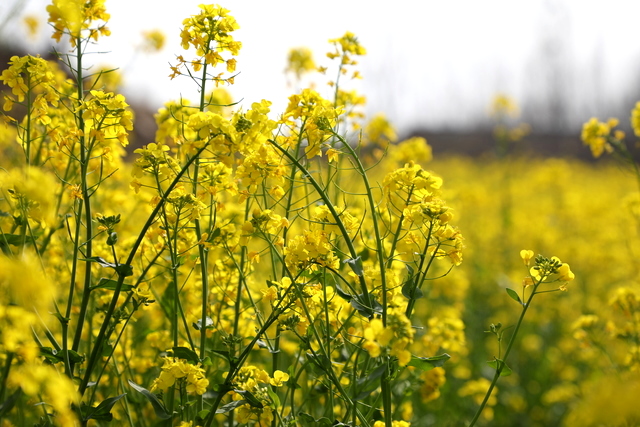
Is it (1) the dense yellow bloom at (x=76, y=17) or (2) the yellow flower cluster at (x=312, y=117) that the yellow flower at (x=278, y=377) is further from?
(1) the dense yellow bloom at (x=76, y=17)

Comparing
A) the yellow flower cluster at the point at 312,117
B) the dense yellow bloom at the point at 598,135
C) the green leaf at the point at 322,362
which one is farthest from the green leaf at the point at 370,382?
the dense yellow bloom at the point at 598,135

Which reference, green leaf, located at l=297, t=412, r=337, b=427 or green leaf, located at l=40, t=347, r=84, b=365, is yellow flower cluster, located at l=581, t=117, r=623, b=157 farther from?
green leaf, located at l=40, t=347, r=84, b=365

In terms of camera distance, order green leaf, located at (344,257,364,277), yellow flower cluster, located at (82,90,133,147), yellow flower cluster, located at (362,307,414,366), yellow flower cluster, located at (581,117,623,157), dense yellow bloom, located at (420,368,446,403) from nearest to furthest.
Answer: yellow flower cluster, located at (362,307,414,366) < green leaf, located at (344,257,364,277) < yellow flower cluster, located at (82,90,133,147) < dense yellow bloom, located at (420,368,446,403) < yellow flower cluster, located at (581,117,623,157)

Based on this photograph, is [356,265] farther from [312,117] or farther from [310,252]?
[312,117]

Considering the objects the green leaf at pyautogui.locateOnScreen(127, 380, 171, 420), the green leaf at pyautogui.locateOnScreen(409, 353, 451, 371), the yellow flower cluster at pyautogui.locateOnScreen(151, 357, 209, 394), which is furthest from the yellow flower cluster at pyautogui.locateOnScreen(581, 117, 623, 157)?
the green leaf at pyautogui.locateOnScreen(127, 380, 171, 420)

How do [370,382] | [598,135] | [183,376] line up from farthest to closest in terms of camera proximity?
[598,135] → [183,376] → [370,382]

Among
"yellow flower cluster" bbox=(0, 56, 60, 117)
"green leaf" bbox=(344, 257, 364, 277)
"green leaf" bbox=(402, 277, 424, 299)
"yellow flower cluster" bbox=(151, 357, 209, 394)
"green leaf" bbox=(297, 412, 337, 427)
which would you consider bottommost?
"green leaf" bbox=(297, 412, 337, 427)

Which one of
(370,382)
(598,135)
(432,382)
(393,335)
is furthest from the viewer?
(598,135)

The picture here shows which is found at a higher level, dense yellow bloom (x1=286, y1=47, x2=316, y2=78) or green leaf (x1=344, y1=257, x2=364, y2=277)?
dense yellow bloom (x1=286, y1=47, x2=316, y2=78)

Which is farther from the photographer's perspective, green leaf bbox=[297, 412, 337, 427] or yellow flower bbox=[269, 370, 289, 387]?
yellow flower bbox=[269, 370, 289, 387]

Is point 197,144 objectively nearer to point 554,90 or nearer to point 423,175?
point 423,175

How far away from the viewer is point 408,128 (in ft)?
97.8

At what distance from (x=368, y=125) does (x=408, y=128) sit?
25659mm

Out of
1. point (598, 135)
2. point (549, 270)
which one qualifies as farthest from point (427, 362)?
point (598, 135)
